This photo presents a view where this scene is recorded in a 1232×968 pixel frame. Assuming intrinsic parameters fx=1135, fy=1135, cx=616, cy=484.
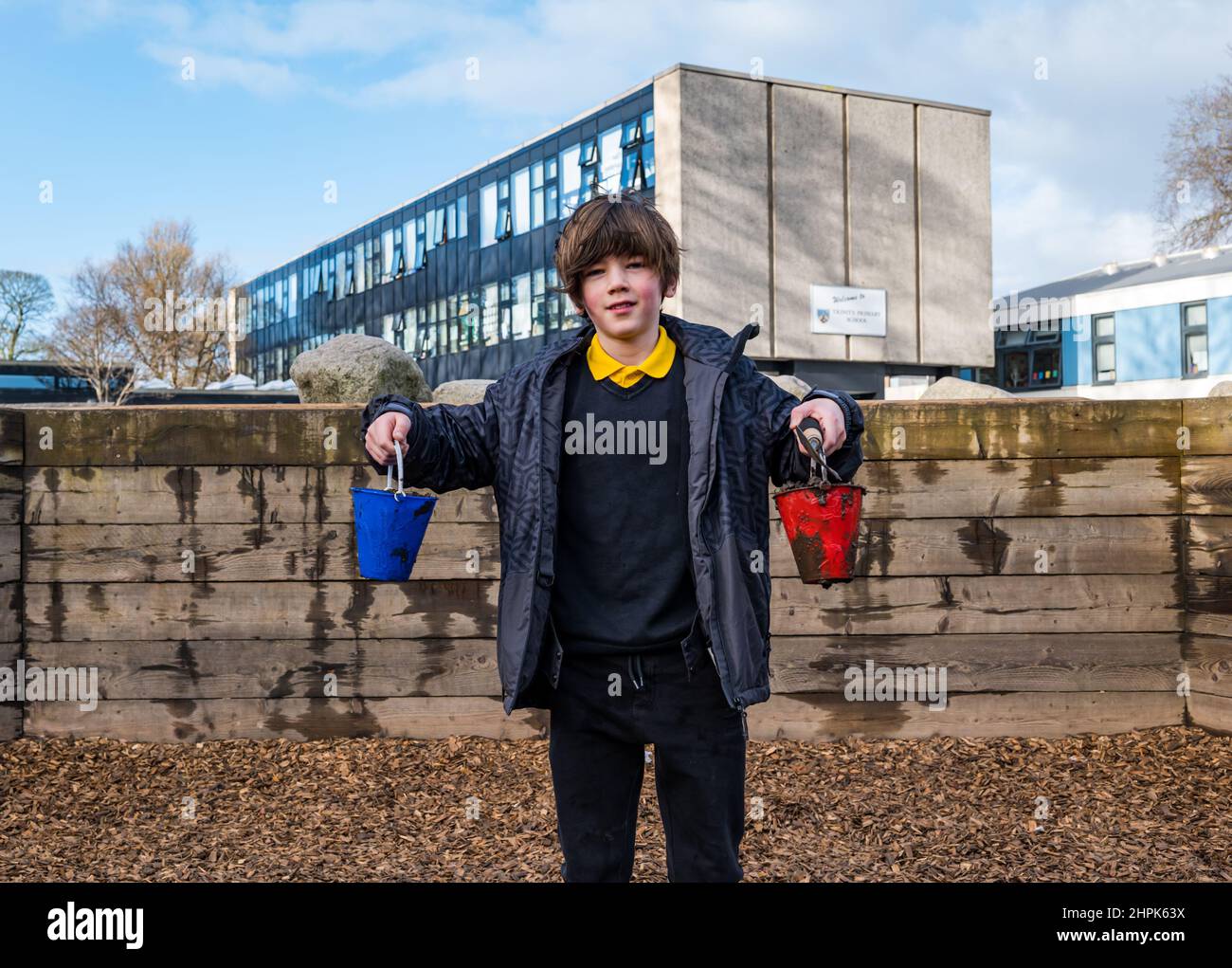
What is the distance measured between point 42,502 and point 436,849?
278 centimetres

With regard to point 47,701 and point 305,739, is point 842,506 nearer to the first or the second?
point 305,739

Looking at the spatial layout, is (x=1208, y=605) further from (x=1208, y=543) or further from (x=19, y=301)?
(x=19, y=301)

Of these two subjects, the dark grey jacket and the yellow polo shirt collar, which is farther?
the yellow polo shirt collar

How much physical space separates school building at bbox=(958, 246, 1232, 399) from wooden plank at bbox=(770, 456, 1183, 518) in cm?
2321

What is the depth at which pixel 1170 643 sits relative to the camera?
5.66 meters

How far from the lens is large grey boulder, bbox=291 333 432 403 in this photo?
7.65 metres

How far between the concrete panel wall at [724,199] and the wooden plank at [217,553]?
19.3m

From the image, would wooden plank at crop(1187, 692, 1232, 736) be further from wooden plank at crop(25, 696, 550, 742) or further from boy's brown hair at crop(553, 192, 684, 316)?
boy's brown hair at crop(553, 192, 684, 316)

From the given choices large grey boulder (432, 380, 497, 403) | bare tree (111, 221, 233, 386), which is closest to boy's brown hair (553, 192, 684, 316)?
large grey boulder (432, 380, 497, 403)

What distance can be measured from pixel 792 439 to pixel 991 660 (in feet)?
11.3

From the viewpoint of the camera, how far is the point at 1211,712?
219 inches

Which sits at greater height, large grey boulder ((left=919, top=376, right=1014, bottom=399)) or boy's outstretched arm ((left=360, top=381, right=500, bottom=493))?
large grey boulder ((left=919, top=376, right=1014, bottom=399))
